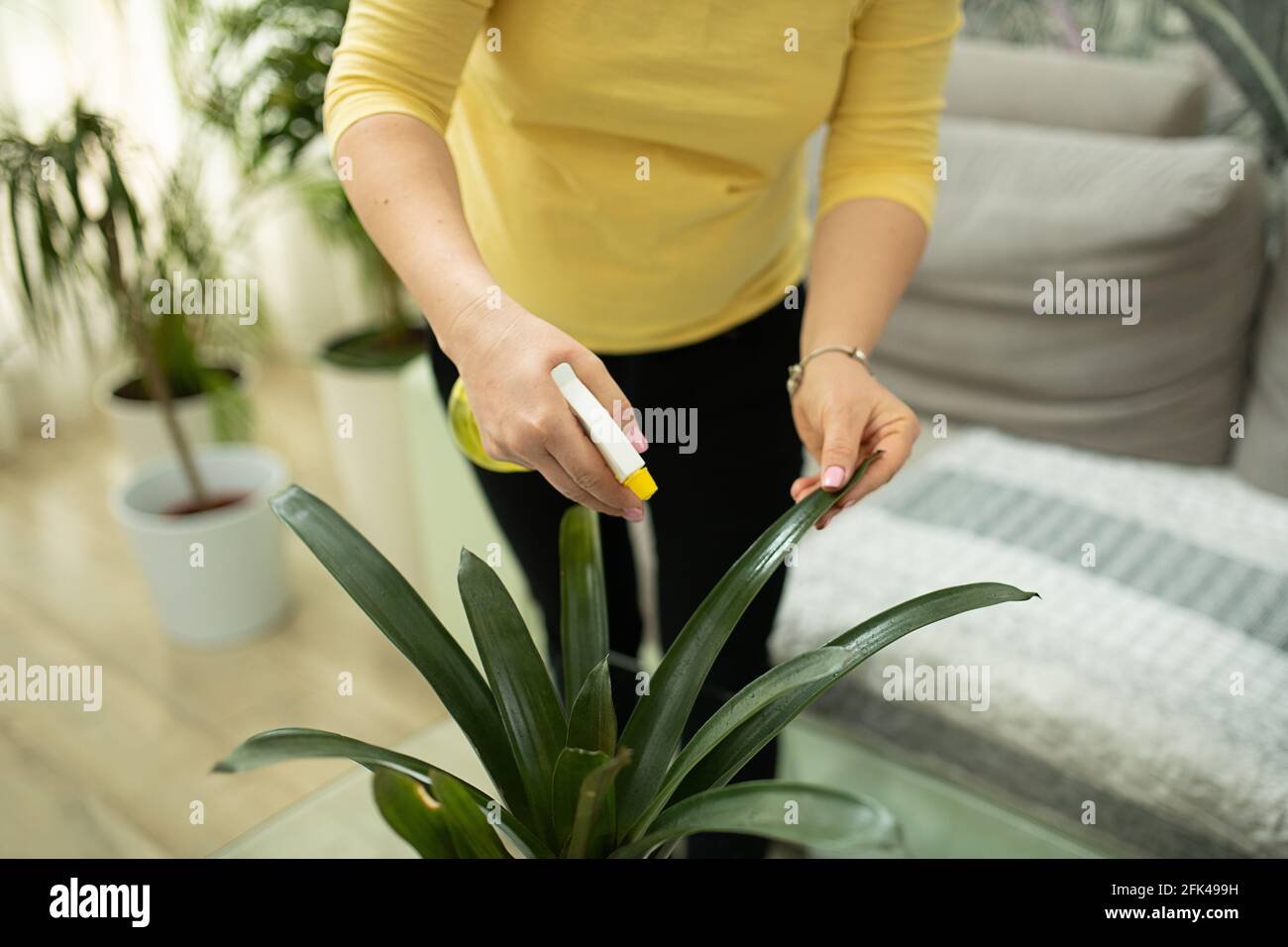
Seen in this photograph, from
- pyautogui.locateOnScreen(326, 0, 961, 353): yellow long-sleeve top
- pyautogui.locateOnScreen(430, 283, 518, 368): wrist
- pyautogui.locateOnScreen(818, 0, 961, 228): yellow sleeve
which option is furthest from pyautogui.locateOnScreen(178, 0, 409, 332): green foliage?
pyautogui.locateOnScreen(430, 283, 518, 368): wrist

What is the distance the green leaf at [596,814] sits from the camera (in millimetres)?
539

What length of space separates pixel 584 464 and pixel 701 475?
39 cm

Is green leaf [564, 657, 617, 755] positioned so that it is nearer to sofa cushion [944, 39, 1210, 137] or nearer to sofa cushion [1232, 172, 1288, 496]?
sofa cushion [1232, 172, 1288, 496]

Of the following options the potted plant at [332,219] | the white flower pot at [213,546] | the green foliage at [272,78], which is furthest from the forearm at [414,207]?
the white flower pot at [213,546]

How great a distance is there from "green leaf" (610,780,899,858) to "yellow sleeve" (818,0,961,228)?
0.49 metres

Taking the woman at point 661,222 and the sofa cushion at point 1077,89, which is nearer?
the woman at point 661,222

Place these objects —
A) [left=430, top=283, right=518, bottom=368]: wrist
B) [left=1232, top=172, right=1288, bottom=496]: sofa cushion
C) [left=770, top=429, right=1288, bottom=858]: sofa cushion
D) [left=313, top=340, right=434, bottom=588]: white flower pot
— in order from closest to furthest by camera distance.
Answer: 1. [left=430, top=283, right=518, bottom=368]: wrist
2. [left=770, top=429, right=1288, bottom=858]: sofa cushion
3. [left=1232, top=172, right=1288, bottom=496]: sofa cushion
4. [left=313, top=340, right=434, bottom=588]: white flower pot

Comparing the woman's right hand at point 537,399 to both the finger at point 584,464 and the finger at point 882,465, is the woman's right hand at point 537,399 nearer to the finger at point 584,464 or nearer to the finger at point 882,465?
the finger at point 584,464

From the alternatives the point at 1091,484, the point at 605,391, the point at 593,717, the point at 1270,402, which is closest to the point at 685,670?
the point at 593,717

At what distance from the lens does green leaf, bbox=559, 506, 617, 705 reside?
71 centimetres

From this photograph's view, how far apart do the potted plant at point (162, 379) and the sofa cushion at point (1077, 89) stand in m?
1.33

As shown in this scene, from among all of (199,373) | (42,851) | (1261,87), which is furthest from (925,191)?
(199,373)
